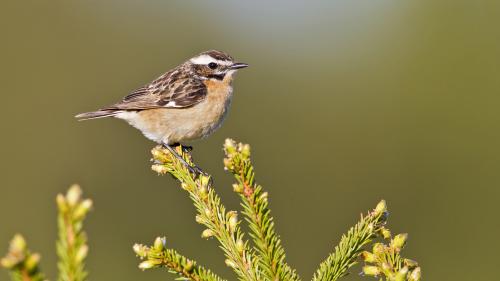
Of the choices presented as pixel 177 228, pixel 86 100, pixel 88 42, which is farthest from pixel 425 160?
pixel 88 42

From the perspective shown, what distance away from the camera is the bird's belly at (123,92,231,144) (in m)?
6.30

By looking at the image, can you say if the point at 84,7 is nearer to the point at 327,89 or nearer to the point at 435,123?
the point at 327,89

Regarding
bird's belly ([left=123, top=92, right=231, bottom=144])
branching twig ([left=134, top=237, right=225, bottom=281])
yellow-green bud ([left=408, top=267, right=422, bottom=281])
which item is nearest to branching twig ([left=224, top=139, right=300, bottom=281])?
branching twig ([left=134, top=237, right=225, bottom=281])

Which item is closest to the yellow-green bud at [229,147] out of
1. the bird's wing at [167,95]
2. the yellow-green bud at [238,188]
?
the yellow-green bud at [238,188]

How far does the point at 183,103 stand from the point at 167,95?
0.22 m

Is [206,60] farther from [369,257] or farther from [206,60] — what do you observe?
[369,257]

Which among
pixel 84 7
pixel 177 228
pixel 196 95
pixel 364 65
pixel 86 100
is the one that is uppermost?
pixel 84 7

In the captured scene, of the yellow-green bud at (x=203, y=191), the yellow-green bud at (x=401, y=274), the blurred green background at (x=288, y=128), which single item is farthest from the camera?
the blurred green background at (x=288, y=128)

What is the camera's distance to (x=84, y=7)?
2045 centimetres

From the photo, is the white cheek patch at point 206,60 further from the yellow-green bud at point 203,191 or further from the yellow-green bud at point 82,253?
the yellow-green bud at point 82,253

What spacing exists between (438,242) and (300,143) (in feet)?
19.5

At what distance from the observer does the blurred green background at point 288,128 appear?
37.2ft

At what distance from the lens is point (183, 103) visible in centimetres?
651

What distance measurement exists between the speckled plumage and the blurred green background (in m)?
2.86
